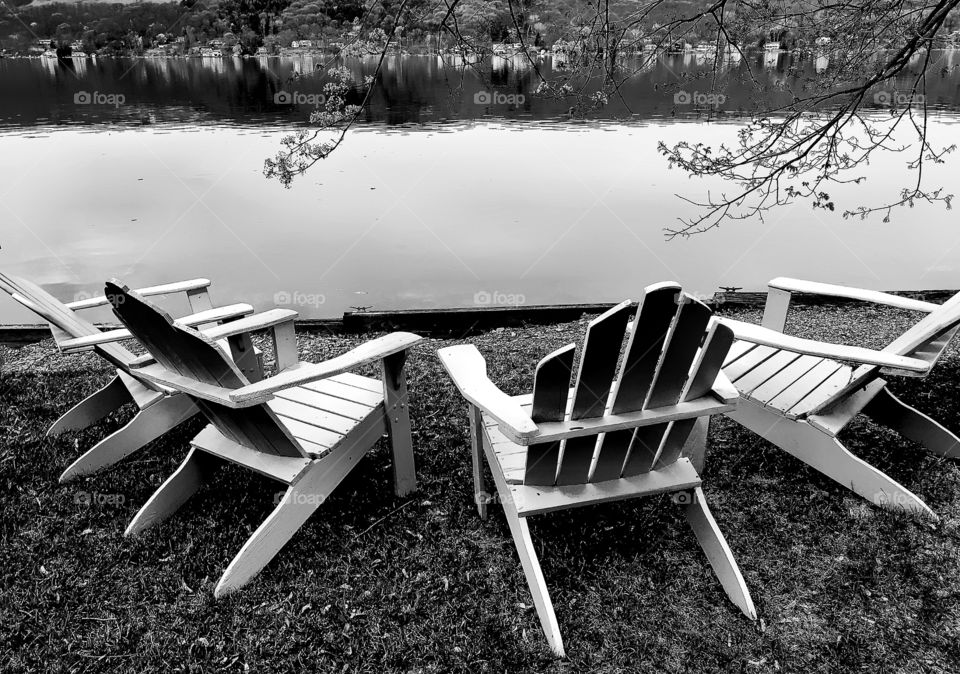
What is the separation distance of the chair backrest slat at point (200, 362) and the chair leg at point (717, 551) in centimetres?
131

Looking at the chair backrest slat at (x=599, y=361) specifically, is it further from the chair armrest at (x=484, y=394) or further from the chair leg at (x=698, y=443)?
the chair leg at (x=698, y=443)

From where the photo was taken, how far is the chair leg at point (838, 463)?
7.86ft

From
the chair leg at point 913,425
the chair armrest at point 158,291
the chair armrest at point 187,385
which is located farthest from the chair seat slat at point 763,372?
the chair armrest at point 158,291

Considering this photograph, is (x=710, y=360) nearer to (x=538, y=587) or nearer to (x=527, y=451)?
(x=527, y=451)

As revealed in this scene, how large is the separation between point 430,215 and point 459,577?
26.7 feet

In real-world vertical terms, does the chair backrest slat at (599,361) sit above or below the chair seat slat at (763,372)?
above

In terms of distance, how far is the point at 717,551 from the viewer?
2121 mm

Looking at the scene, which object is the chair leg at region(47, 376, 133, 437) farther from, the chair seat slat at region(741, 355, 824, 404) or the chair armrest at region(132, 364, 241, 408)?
the chair seat slat at region(741, 355, 824, 404)

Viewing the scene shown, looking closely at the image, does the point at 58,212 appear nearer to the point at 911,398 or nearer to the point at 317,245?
→ the point at 317,245

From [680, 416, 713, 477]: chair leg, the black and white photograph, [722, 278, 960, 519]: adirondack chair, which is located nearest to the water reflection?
the black and white photograph

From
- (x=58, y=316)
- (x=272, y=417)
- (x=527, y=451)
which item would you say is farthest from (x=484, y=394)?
(x=58, y=316)

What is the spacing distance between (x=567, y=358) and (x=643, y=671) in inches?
37.5

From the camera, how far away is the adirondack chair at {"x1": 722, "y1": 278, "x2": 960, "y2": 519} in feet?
7.38

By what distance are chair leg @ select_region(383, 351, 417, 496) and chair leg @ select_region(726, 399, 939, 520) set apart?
1.35 meters
